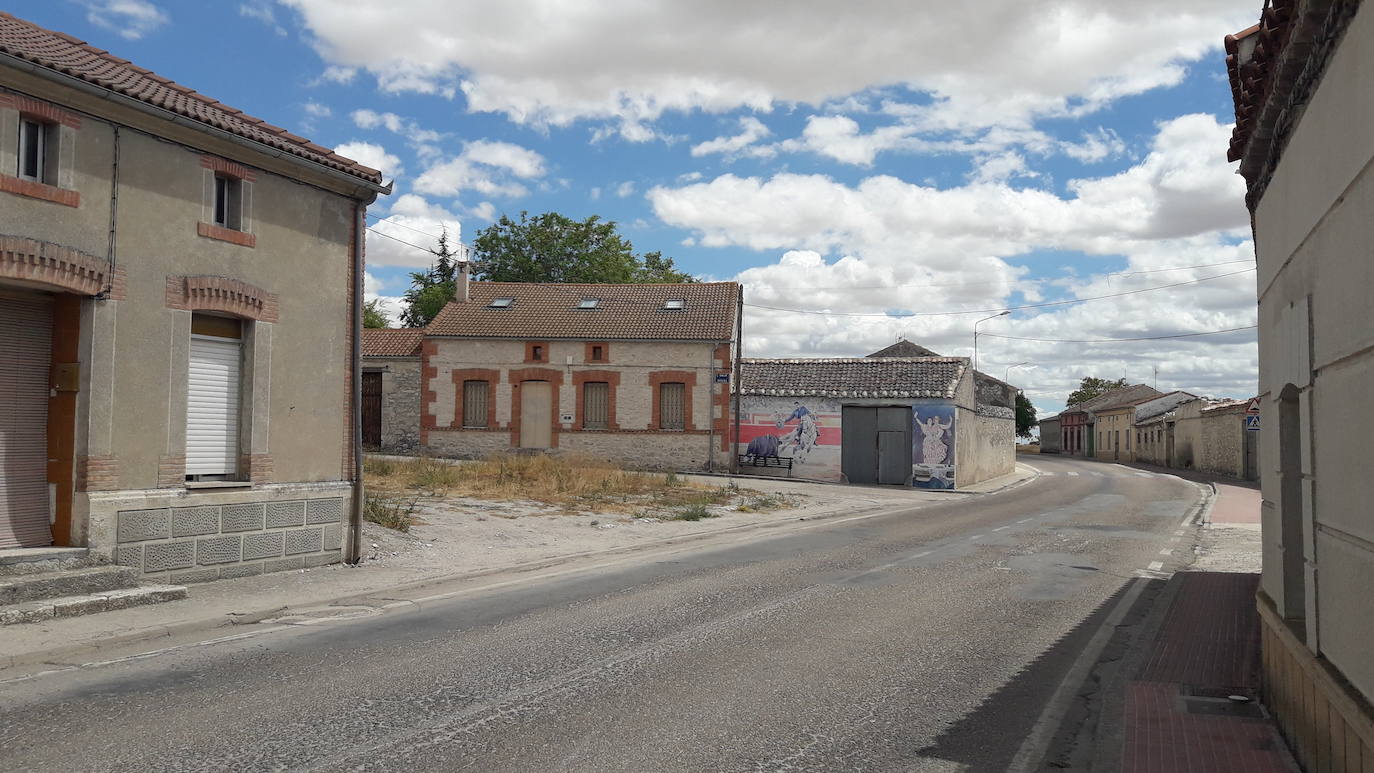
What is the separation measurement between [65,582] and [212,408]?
2759 mm

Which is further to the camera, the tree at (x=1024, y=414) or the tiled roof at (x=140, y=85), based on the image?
the tree at (x=1024, y=414)

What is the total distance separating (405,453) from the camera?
116 feet

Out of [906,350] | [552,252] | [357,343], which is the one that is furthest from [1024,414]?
[357,343]

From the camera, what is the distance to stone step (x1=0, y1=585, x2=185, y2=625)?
8.46m

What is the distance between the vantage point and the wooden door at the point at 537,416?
35.1m

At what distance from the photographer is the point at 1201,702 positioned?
21.9 feet

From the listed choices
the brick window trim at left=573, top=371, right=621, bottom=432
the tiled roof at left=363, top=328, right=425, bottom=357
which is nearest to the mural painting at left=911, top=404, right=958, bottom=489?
the brick window trim at left=573, top=371, right=621, bottom=432

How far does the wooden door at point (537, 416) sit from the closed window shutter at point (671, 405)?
3.98 metres

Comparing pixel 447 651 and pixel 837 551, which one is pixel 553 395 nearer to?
pixel 837 551

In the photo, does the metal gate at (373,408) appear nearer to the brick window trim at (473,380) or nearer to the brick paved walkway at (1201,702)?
the brick window trim at (473,380)

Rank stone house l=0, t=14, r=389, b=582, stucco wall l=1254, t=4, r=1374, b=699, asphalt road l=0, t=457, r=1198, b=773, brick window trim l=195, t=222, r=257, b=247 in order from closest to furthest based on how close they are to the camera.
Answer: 1. stucco wall l=1254, t=4, r=1374, b=699
2. asphalt road l=0, t=457, r=1198, b=773
3. stone house l=0, t=14, r=389, b=582
4. brick window trim l=195, t=222, r=257, b=247

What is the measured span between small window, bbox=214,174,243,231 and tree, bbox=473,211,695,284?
44046mm

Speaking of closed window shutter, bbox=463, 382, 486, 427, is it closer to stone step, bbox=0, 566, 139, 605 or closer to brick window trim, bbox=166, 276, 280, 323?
brick window trim, bbox=166, 276, 280, 323

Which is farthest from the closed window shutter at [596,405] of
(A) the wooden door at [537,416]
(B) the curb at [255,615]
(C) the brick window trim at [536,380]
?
(B) the curb at [255,615]
